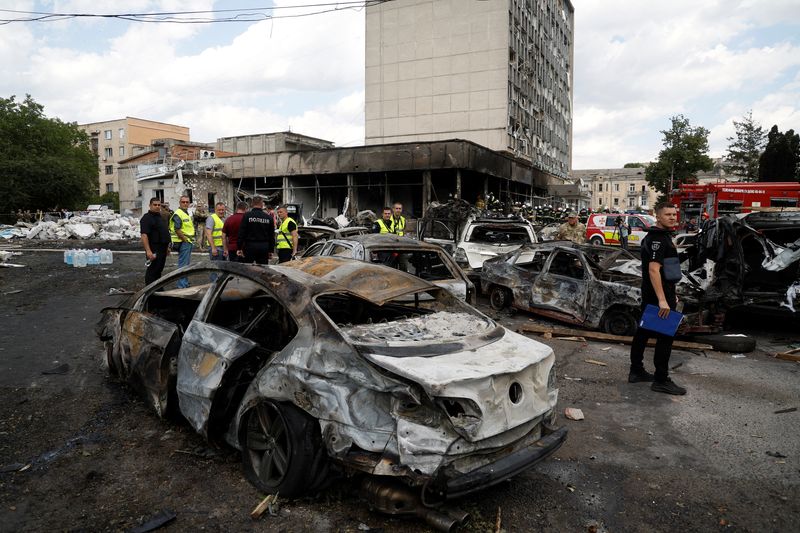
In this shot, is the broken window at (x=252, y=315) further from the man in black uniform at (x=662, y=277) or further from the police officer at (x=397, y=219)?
the police officer at (x=397, y=219)

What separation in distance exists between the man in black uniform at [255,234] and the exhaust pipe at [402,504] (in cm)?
599

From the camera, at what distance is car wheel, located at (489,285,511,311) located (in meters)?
9.42

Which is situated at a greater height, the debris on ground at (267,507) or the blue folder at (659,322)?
the blue folder at (659,322)

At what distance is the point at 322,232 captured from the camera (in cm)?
1192

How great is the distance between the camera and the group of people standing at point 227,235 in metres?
8.12

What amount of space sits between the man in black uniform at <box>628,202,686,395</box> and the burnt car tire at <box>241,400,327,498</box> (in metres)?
3.84

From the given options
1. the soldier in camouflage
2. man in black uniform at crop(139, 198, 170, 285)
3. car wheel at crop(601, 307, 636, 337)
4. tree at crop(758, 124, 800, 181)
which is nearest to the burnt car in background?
man in black uniform at crop(139, 198, 170, 285)

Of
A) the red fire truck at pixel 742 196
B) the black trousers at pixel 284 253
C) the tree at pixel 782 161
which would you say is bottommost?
the black trousers at pixel 284 253

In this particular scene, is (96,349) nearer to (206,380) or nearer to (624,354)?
(206,380)

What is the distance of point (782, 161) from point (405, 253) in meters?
39.9

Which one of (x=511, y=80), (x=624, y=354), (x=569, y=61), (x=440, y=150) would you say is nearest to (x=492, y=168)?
(x=440, y=150)

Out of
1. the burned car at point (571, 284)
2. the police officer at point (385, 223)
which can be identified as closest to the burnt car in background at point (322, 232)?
the police officer at point (385, 223)

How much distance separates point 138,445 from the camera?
12.6 ft

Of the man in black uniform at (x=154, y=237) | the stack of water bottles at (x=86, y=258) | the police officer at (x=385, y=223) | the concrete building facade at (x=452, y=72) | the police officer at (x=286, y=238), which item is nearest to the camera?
the man in black uniform at (x=154, y=237)
